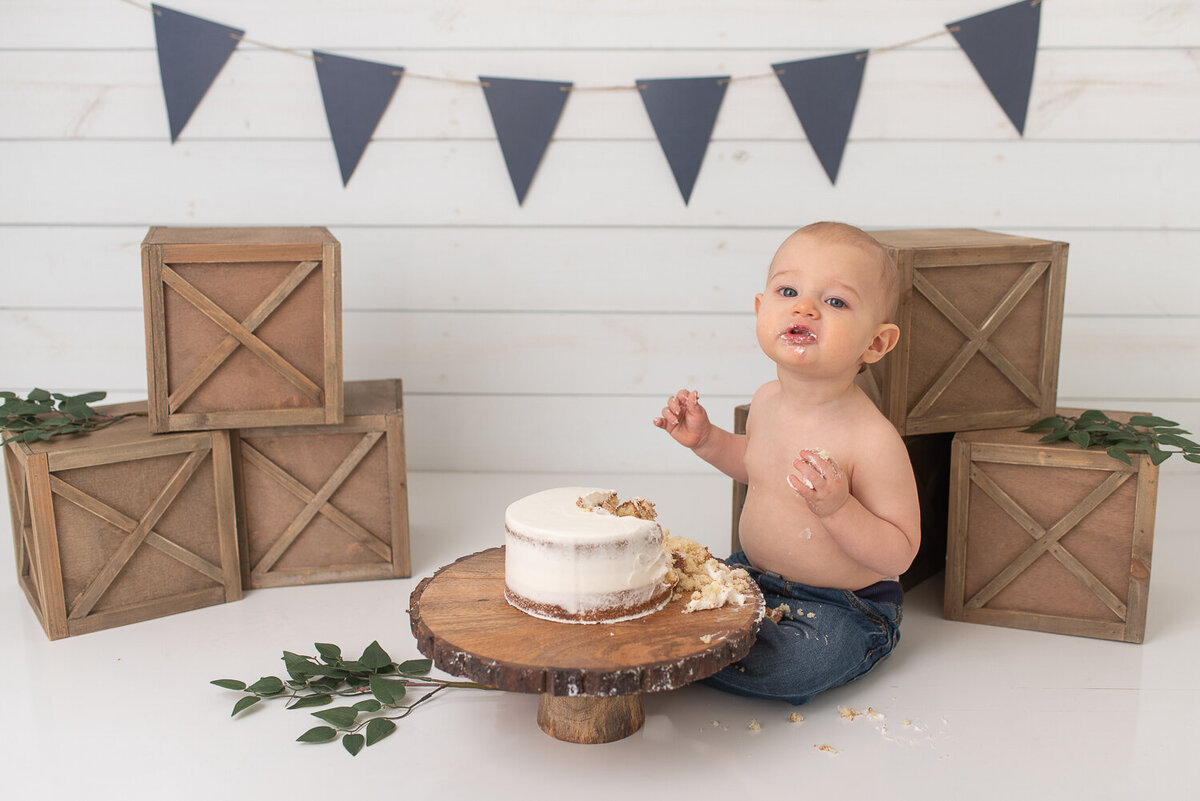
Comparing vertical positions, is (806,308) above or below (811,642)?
above

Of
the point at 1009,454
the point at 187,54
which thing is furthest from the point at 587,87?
the point at 1009,454

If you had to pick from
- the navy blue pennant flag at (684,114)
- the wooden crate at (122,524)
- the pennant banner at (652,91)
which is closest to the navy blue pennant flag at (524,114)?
the pennant banner at (652,91)

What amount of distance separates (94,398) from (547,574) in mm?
990

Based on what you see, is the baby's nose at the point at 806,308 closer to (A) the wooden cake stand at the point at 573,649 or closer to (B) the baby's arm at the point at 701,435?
(B) the baby's arm at the point at 701,435

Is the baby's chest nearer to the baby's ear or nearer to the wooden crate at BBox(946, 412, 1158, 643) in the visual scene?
the baby's ear

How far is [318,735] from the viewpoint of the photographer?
Result: 4.36ft

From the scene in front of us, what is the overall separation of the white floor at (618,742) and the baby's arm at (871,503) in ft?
0.69

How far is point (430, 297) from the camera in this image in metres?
2.45

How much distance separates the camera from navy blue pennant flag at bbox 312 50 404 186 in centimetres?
233

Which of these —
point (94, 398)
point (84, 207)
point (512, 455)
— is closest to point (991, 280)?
point (512, 455)

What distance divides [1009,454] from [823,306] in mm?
472

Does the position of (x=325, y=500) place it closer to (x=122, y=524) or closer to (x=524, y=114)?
(x=122, y=524)

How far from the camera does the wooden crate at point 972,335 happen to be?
A: 1.70 m

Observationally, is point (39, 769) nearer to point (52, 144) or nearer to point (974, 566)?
point (974, 566)
